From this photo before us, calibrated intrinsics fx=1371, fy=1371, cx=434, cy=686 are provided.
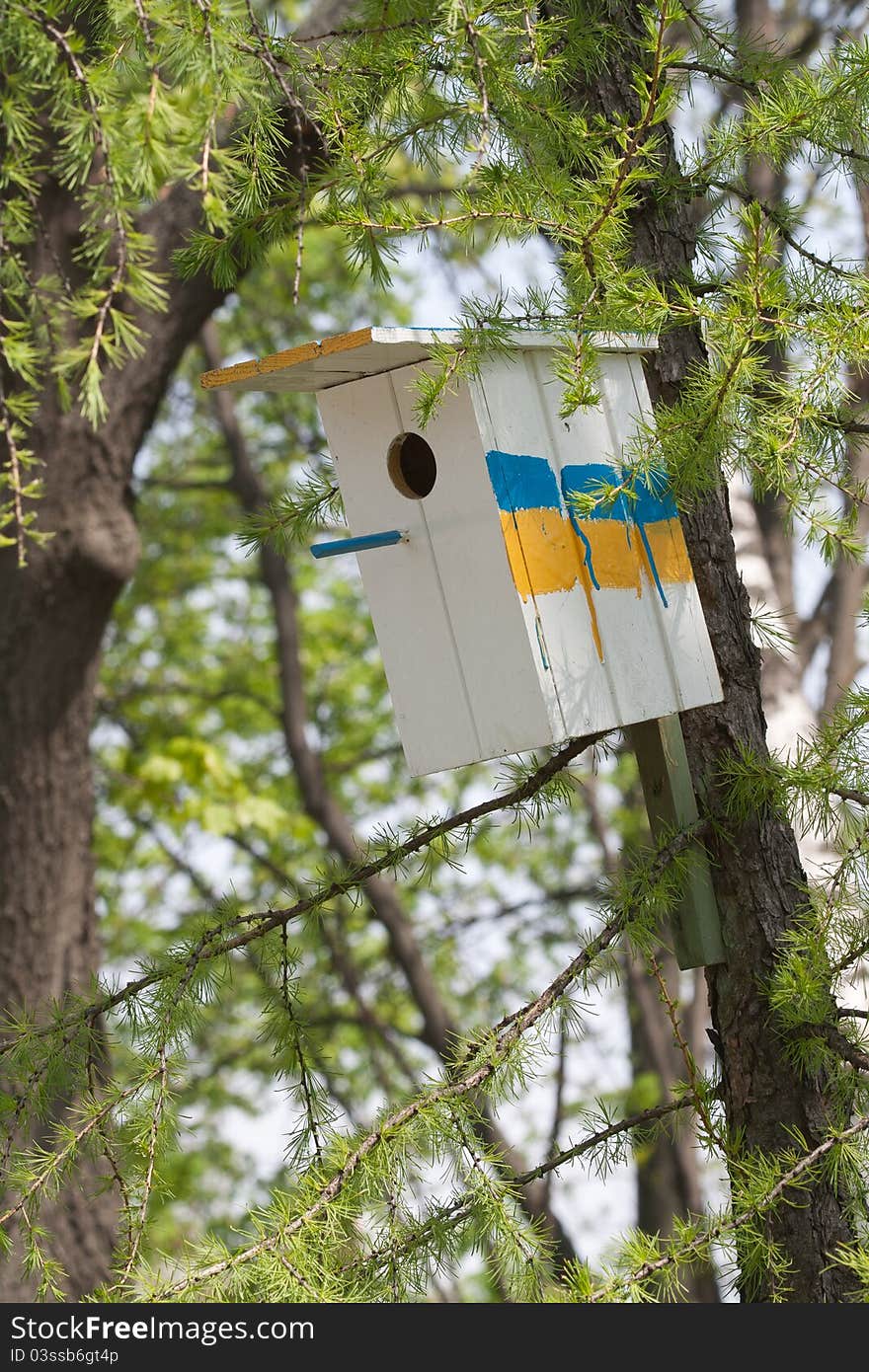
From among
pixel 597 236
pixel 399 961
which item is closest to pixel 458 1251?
pixel 597 236

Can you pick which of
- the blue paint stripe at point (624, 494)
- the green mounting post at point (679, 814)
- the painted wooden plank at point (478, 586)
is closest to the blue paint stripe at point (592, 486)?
the blue paint stripe at point (624, 494)

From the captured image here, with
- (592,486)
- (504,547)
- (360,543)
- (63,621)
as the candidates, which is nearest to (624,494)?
(592,486)

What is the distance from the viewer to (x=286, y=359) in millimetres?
1394

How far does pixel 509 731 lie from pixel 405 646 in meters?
0.18

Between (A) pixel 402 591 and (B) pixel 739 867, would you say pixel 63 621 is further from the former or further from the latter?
(B) pixel 739 867

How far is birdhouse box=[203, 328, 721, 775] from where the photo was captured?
4.56 ft

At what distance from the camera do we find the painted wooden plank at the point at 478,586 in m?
1.38

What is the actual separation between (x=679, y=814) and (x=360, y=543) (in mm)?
474

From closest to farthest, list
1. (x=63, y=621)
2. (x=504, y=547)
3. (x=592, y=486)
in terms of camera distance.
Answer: (x=504, y=547), (x=592, y=486), (x=63, y=621)

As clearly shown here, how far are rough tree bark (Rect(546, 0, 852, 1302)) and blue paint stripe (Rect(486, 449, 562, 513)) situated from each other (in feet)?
0.52

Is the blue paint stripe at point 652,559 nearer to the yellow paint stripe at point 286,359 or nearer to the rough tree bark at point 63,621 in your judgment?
the yellow paint stripe at point 286,359

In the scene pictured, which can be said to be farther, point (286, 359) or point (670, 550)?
point (670, 550)

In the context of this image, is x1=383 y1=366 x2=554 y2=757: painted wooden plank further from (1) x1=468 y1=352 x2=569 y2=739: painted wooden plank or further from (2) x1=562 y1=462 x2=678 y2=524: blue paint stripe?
(2) x1=562 y1=462 x2=678 y2=524: blue paint stripe
